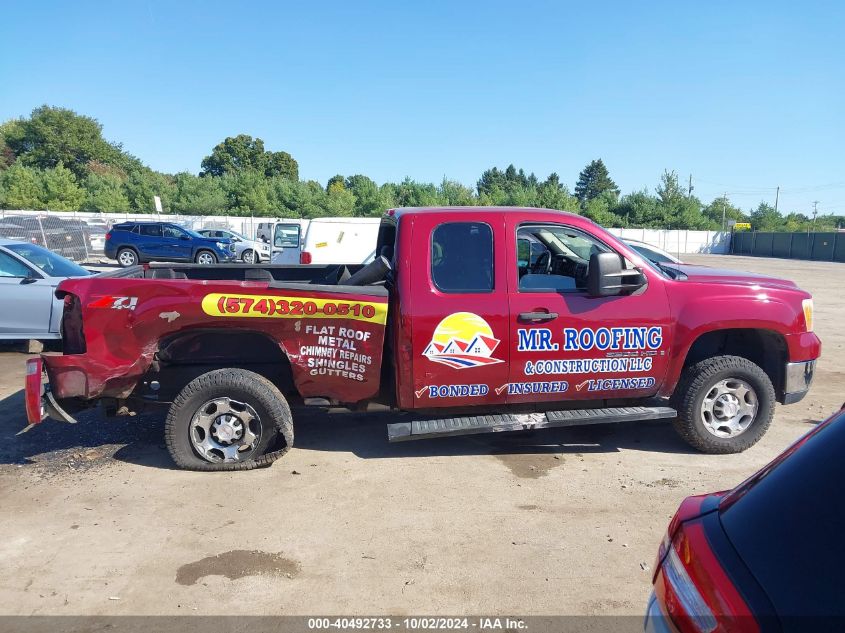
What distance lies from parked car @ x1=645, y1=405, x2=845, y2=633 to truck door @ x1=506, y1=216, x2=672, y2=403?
8.97 feet

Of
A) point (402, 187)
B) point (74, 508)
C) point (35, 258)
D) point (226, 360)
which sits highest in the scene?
point (402, 187)

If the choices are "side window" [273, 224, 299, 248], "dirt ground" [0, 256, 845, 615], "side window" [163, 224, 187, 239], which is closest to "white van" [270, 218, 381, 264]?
"side window" [273, 224, 299, 248]

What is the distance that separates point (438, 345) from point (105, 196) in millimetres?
51434

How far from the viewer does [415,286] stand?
4.50 m

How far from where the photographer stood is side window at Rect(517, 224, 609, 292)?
15.4 ft

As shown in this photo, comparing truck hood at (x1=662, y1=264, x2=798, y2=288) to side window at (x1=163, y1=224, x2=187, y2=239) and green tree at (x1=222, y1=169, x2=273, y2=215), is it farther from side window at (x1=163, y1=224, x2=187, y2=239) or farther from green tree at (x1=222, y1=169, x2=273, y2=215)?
green tree at (x1=222, y1=169, x2=273, y2=215)

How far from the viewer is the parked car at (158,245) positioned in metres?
23.3

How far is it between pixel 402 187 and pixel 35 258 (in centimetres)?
4662

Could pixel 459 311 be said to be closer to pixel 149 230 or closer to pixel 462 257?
pixel 462 257

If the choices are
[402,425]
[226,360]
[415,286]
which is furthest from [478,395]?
[226,360]

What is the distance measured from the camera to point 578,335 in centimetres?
459

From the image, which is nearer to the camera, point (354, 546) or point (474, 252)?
point (354, 546)

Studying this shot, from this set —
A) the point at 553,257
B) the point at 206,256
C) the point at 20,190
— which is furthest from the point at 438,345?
the point at 20,190

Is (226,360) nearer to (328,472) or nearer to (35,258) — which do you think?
(328,472)
